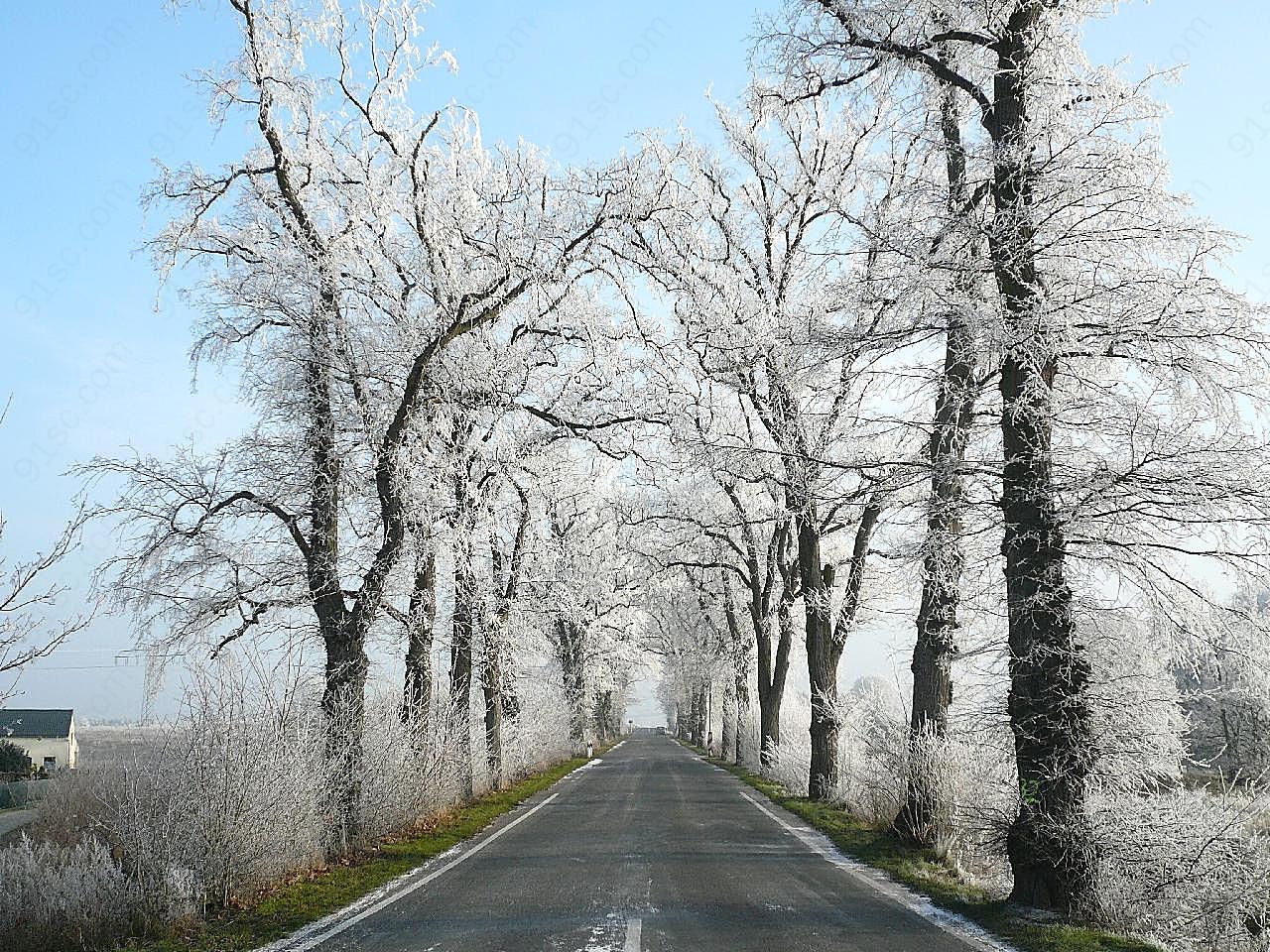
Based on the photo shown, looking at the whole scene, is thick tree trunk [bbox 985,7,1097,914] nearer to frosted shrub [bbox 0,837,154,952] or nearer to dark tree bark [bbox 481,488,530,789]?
frosted shrub [bbox 0,837,154,952]

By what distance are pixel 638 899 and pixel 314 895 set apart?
123 inches

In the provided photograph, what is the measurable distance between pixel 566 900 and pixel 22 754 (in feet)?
139

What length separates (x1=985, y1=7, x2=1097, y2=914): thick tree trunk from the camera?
23.9 feet

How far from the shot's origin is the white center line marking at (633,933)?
607 cm

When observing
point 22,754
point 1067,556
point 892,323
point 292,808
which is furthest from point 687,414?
point 22,754

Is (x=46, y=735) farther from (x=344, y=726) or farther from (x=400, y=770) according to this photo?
(x=344, y=726)

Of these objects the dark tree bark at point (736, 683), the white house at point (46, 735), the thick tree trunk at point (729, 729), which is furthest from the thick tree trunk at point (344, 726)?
the white house at point (46, 735)

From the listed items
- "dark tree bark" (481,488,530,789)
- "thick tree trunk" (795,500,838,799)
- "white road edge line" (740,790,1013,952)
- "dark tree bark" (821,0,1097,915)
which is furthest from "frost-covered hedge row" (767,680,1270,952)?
"dark tree bark" (481,488,530,789)

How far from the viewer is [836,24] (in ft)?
30.6

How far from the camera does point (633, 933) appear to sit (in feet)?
21.4

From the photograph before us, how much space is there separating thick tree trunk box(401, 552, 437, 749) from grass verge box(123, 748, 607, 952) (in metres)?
1.58

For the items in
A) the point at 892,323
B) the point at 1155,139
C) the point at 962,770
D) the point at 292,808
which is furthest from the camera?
the point at 962,770

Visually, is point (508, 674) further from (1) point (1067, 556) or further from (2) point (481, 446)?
(1) point (1067, 556)

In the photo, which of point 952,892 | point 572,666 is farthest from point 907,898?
point 572,666
